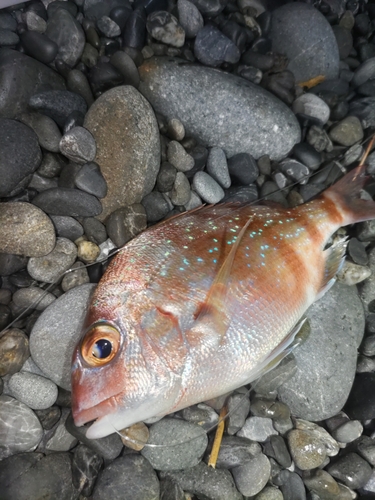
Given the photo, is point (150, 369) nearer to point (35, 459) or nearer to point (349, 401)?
point (35, 459)

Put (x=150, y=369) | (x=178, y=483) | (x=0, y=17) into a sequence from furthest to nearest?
(x=0, y=17) → (x=178, y=483) → (x=150, y=369)

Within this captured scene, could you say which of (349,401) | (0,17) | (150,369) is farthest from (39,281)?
(349,401)

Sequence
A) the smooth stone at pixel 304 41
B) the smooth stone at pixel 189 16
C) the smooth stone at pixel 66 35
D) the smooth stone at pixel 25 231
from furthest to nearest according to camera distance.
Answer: the smooth stone at pixel 304 41 < the smooth stone at pixel 189 16 < the smooth stone at pixel 66 35 < the smooth stone at pixel 25 231

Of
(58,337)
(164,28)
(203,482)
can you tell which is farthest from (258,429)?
(164,28)

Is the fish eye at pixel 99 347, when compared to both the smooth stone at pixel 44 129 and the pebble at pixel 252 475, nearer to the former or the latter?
the pebble at pixel 252 475

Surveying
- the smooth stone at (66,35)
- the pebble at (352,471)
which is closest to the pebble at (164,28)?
the smooth stone at (66,35)

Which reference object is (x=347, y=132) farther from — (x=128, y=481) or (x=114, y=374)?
(x=128, y=481)
